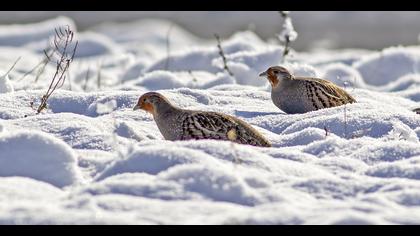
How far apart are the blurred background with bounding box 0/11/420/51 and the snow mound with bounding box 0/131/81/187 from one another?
10886 millimetres

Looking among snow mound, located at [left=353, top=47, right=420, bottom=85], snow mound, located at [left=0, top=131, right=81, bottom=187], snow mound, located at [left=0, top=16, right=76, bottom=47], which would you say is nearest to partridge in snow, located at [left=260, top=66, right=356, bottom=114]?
snow mound, located at [left=0, top=131, right=81, bottom=187]

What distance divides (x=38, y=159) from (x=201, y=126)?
1.26 metres

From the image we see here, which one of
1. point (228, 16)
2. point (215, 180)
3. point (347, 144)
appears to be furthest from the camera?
point (228, 16)

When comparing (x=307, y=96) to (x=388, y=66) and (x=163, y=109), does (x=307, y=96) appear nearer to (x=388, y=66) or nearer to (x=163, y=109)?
(x=163, y=109)

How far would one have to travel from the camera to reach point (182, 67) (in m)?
10.5

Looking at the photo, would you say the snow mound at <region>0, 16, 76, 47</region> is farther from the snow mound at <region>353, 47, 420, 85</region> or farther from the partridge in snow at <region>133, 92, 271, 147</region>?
the partridge in snow at <region>133, 92, 271, 147</region>

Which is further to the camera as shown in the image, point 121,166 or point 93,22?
point 93,22

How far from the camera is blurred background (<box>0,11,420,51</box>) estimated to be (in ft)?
54.7

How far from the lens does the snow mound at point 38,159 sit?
15.0 feet

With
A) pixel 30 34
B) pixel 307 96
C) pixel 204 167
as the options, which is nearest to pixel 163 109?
pixel 307 96

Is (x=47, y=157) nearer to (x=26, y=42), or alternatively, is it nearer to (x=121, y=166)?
(x=121, y=166)

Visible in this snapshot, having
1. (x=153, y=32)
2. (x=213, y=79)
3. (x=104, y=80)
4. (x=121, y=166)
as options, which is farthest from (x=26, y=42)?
(x=121, y=166)
